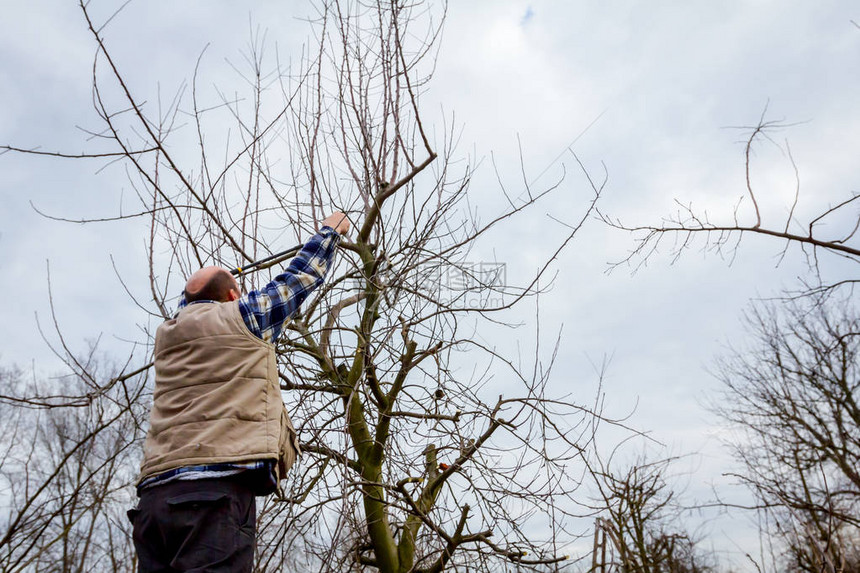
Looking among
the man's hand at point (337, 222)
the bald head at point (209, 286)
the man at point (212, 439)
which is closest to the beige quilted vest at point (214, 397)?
the man at point (212, 439)

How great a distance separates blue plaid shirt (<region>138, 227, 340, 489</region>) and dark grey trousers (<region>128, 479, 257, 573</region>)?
33mm

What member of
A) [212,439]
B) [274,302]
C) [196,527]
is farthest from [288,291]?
[196,527]

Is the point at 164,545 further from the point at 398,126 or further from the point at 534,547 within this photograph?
the point at 398,126

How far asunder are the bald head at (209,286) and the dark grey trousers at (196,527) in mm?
724

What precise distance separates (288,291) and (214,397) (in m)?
0.53

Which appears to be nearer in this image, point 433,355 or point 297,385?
point 433,355

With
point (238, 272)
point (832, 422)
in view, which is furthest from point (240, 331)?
point (832, 422)

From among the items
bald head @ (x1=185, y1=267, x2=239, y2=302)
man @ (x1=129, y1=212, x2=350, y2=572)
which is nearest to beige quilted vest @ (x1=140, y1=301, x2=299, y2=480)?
man @ (x1=129, y1=212, x2=350, y2=572)

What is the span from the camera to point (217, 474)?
2070 mm

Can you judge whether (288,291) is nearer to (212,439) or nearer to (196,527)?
(212,439)

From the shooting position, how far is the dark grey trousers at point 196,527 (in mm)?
1959

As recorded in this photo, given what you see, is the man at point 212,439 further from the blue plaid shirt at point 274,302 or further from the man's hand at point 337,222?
the man's hand at point 337,222

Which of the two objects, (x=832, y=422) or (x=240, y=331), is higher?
(x=832, y=422)

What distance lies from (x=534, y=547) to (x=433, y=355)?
3.69ft
